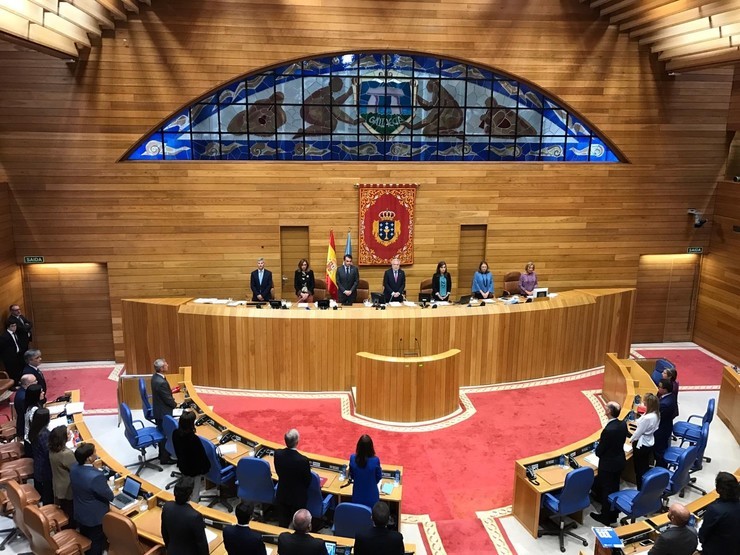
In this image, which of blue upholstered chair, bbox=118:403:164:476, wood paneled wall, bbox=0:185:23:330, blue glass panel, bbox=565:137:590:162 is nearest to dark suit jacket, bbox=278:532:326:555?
blue upholstered chair, bbox=118:403:164:476

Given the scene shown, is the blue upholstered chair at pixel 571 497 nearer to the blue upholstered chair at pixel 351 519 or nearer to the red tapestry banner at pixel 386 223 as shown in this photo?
the blue upholstered chair at pixel 351 519

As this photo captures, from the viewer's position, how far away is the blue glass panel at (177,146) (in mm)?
11352

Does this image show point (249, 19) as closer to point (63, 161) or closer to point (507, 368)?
point (63, 161)

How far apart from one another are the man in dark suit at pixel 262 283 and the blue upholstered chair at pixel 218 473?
14.7ft

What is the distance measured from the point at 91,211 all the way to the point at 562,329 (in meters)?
8.56

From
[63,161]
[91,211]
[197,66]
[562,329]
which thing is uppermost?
[197,66]

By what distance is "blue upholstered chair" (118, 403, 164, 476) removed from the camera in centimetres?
750

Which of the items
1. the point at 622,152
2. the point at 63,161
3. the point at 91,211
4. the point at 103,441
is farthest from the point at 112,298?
the point at 622,152

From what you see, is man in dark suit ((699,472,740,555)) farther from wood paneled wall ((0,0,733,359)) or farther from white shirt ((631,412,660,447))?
wood paneled wall ((0,0,733,359))

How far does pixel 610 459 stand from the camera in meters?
6.52

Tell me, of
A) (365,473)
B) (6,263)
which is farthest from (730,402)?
(6,263)

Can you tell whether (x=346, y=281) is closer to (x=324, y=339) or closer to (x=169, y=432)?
(x=324, y=339)

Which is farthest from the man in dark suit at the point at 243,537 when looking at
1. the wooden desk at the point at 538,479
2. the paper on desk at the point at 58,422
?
the paper on desk at the point at 58,422

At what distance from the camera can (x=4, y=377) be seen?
9906 millimetres
